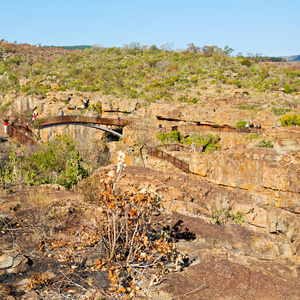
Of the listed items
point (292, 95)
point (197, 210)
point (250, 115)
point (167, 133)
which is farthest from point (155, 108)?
point (197, 210)

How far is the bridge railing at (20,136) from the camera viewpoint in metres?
18.6

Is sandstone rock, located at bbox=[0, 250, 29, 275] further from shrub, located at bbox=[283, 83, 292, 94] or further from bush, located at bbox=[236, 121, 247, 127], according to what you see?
shrub, located at bbox=[283, 83, 292, 94]

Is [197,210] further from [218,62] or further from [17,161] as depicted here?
[218,62]

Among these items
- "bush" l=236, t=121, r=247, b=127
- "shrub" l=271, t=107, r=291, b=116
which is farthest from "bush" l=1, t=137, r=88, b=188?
"shrub" l=271, t=107, r=291, b=116

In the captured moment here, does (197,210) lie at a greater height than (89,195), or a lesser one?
lesser

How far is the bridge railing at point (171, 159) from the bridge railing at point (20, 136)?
8.09m

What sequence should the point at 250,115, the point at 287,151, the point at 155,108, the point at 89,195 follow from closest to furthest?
the point at 89,195 → the point at 287,151 → the point at 250,115 → the point at 155,108

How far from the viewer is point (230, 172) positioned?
48.3 ft

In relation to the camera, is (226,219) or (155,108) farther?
(155,108)

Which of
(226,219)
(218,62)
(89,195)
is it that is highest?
(218,62)

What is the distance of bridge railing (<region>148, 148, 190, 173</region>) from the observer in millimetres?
19094

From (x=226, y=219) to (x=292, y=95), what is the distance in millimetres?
34219

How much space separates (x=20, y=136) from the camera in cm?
1905

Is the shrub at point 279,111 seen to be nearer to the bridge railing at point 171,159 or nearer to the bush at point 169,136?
the bush at point 169,136
